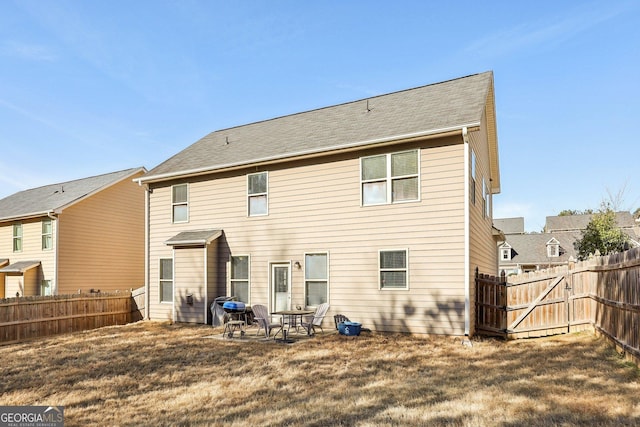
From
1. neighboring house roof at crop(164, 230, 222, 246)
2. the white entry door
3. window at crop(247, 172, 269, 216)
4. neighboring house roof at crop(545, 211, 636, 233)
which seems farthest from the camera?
neighboring house roof at crop(545, 211, 636, 233)

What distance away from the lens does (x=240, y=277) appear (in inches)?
553

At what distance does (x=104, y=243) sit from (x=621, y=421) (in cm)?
2228

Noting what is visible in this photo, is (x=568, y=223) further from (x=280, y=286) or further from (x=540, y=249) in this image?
(x=280, y=286)

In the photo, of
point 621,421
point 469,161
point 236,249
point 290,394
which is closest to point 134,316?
point 236,249

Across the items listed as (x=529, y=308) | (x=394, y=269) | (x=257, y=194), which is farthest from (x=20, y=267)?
(x=529, y=308)

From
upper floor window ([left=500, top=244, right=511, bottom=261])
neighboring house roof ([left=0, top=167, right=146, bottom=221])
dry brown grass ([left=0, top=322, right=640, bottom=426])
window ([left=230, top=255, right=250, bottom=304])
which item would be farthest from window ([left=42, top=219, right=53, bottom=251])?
upper floor window ([left=500, top=244, right=511, bottom=261])

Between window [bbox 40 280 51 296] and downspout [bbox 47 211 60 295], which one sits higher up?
downspout [bbox 47 211 60 295]

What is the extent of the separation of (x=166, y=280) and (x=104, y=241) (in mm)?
8058

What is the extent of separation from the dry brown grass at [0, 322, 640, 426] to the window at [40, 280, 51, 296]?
33.0 feet

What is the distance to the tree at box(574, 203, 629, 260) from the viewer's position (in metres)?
34.1

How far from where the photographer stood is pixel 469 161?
11.0 meters

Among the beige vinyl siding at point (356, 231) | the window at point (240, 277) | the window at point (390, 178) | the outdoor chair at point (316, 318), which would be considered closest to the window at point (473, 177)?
the beige vinyl siding at point (356, 231)

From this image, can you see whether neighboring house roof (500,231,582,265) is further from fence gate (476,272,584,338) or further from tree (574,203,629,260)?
fence gate (476,272,584,338)

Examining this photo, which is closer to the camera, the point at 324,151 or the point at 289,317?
the point at 324,151
